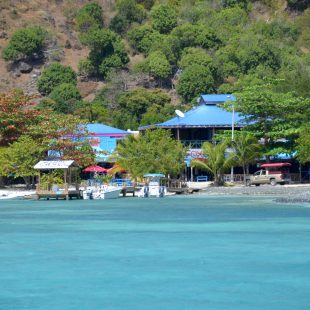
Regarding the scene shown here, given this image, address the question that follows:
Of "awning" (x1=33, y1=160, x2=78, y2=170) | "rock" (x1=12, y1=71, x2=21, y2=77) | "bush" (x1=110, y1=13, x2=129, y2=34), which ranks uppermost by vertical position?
"bush" (x1=110, y1=13, x2=129, y2=34)

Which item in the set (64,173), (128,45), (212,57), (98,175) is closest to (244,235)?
(64,173)

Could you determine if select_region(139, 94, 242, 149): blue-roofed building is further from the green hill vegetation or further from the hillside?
the hillside

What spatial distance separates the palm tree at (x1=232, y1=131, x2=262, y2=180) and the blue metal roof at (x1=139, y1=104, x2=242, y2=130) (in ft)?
12.9

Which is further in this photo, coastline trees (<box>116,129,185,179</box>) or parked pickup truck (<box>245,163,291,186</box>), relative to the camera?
coastline trees (<box>116,129,185,179</box>)

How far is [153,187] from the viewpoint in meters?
65.2

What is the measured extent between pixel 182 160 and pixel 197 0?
67.1 meters

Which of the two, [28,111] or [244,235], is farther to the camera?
[28,111]

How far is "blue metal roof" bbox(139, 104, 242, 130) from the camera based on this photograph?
74.8 m

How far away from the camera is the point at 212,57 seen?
4486 inches

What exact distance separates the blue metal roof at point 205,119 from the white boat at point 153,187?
8176mm

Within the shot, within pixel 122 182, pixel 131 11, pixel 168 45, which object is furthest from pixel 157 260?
pixel 131 11

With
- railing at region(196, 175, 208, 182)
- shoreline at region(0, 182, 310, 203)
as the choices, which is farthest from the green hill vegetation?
shoreline at region(0, 182, 310, 203)

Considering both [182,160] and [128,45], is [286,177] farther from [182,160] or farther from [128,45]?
[128,45]

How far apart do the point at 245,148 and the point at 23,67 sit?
187ft
